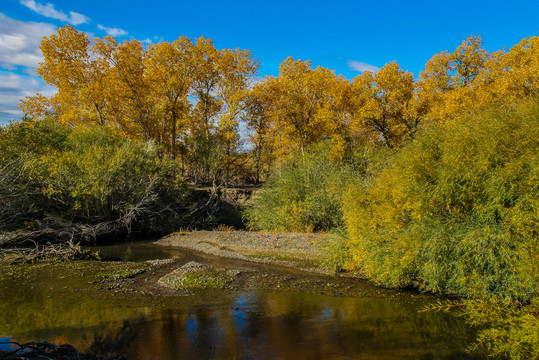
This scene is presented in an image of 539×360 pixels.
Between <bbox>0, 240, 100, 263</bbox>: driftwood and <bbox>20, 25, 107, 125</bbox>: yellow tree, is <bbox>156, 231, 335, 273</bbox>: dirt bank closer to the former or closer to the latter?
<bbox>0, 240, 100, 263</bbox>: driftwood

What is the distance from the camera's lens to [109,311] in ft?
30.9

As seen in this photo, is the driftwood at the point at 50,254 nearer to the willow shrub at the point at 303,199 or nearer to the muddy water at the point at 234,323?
the muddy water at the point at 234,323

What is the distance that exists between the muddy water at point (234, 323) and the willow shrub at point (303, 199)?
945cm

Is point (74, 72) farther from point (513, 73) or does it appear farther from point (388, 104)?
point (513, 73)

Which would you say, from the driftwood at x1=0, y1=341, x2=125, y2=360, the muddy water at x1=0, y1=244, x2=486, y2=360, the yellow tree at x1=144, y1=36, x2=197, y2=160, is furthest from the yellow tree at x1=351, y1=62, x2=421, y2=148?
the driftwood at x1=0, y1=341, x2=125, y2=360

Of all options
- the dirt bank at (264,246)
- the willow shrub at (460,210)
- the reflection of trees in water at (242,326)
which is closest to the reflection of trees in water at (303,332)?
the reflection of trees in water at (242,326)

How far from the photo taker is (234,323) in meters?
8.83

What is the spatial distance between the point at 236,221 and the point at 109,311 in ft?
66.6

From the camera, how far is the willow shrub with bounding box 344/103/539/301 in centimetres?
854

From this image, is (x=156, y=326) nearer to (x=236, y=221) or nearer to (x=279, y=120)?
(x=236, y=221)

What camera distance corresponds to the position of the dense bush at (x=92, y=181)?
19.3 m

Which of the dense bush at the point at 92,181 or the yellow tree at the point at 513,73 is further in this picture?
the yellow tree at the point at 513,73

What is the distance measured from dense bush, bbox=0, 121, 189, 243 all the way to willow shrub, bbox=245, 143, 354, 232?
22.1 ft

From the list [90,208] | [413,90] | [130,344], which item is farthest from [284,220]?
Answer: [413,90]
